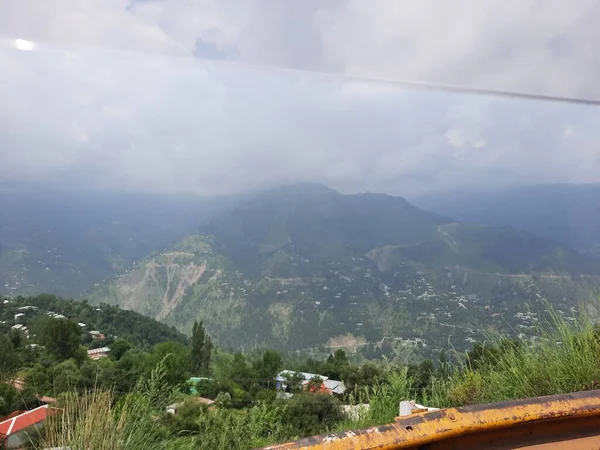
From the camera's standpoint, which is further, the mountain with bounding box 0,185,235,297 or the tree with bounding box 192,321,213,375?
the mountain with bounding box 0,185,235,297

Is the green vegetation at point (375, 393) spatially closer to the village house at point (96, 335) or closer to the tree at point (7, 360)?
the tree at point (7, 360)

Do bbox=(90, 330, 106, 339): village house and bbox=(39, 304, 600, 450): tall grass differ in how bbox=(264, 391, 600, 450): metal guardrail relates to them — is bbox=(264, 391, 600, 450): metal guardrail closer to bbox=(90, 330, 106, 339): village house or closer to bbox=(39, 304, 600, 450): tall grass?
bbox=(39, 304, 600, 450): tall grass

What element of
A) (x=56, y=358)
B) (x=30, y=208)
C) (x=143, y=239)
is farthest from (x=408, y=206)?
(x=56, y=358)

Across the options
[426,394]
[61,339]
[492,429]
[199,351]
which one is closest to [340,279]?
[199,351]

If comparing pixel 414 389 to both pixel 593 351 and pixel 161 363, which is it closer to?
pixel 593 351

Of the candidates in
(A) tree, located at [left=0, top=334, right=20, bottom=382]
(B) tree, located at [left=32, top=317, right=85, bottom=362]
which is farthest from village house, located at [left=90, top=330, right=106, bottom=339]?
(A) tree, located at [left=0, top=334, right=20, bottom=382]
